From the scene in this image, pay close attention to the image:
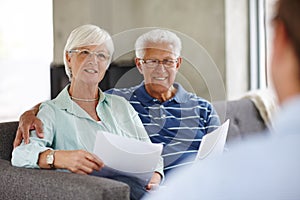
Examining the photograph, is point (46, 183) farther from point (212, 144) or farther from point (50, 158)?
point (212, 144)

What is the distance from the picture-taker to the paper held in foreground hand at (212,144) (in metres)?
1.84

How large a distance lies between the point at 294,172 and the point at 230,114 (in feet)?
6.55

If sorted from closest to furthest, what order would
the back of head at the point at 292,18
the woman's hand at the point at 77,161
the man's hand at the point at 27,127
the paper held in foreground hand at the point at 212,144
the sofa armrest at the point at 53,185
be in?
the back of head at the point at 292,18 < the sofa armrest at the point at 53,185 < the woman's hand at the point at 77,161 < the man's hand at the point at 27,127 < the paper held in foreground hand at the point at 212,144

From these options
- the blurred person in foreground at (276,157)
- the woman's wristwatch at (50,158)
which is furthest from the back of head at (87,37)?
the blurred person in foreground at (276,157)

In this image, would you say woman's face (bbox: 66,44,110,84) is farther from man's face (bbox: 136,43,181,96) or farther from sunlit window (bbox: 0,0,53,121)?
sunlit window (bbox: 0,0,53,121)

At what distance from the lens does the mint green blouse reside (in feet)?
5.63

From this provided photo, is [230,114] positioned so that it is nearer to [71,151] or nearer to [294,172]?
[71,151]

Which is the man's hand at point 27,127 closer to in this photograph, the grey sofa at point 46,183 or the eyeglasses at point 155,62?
the grey sofa at point 46,183

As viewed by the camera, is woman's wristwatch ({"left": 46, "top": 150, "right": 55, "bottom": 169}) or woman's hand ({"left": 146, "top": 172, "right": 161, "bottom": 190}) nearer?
woman's wristwatch ({"left": 46, "top": 150, "right": 55, "bottom": 169})

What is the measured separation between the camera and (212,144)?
1.86 metres

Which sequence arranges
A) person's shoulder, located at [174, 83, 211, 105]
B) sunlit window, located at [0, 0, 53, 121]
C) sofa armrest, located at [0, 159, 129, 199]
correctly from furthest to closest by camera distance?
sunlit window, located at [0, 0, 53, 121]
person's shoulder, located at [174, 83, 211, 105]
sofa armrest, located at [0, 159, 129, 199]

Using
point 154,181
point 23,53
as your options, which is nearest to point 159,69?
point 154,181

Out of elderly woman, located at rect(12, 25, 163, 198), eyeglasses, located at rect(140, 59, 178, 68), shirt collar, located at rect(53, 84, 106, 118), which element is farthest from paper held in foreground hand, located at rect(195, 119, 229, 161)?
shirt collar, located at rect(53, 84, 106, 118)

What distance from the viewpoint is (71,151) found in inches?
65.2
